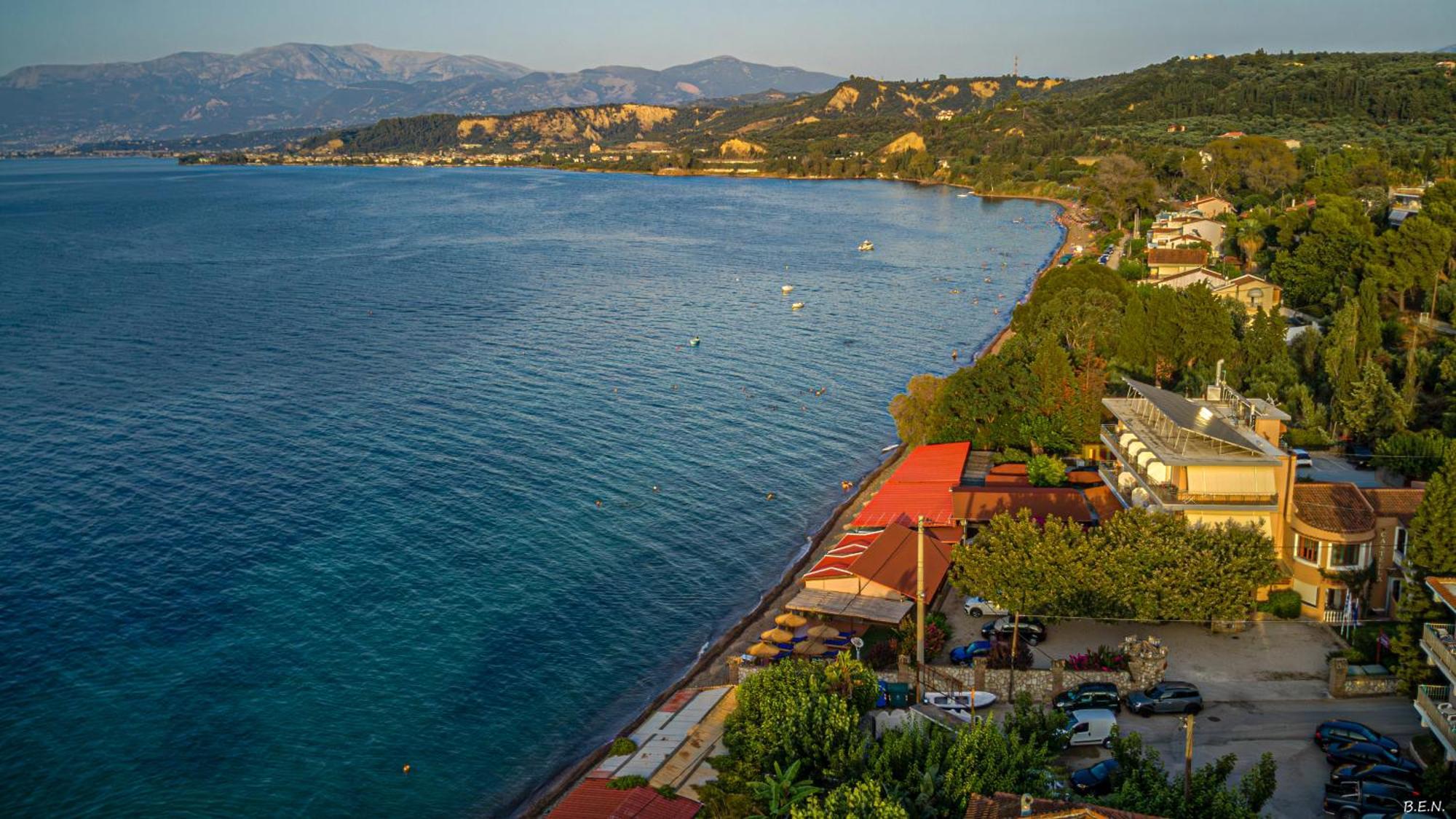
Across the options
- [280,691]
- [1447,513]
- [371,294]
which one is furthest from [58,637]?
[371,294]

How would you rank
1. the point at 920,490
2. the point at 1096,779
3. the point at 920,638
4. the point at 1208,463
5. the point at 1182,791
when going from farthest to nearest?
the point at 920,490 → the point at 1208,463 → the point at 920,638 → the point at 1096,779 → the point at 1182,791

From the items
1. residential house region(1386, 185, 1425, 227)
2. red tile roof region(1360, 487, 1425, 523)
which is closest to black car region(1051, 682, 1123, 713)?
red tile roof region(1360, 487, 1425, 523)

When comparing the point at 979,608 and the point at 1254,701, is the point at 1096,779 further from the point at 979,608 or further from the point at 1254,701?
the point at 979,608

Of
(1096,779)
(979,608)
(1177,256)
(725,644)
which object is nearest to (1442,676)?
(1096,779)

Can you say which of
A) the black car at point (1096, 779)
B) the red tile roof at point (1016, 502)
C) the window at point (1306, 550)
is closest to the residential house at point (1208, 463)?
the window at point (1306, 550)

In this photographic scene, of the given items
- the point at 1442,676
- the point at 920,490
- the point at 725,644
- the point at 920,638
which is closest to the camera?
the point at 1442,676

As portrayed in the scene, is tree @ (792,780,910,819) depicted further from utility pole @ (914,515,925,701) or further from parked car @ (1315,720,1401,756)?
parked car @ (1315,720,1401,756)

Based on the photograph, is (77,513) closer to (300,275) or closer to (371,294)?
(371,294)
